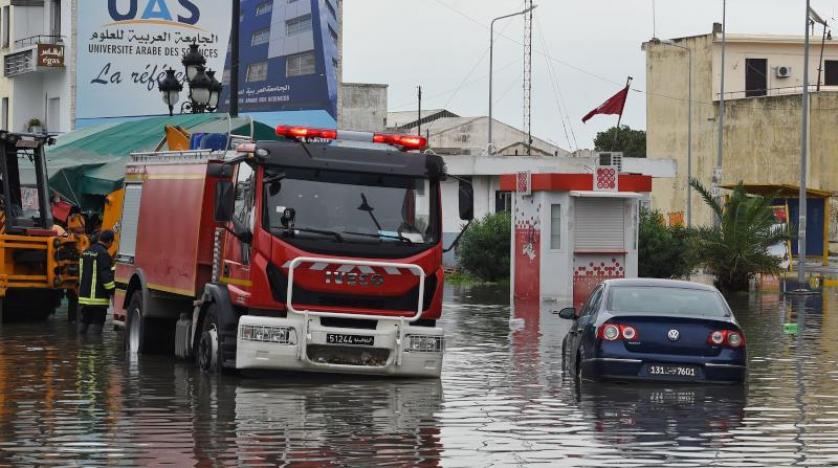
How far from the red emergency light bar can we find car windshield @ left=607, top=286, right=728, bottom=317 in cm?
271

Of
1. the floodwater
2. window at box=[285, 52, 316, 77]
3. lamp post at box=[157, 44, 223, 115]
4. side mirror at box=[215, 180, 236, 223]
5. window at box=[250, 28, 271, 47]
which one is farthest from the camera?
window at box=[250, 28, 271, 47]

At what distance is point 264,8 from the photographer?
6000cm

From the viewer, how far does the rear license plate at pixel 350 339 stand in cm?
1712

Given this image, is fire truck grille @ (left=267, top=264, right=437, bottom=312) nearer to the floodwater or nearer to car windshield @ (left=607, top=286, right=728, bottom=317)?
the floodwater

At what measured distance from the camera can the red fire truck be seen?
56.2ft

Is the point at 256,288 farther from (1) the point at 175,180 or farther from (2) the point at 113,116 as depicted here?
(2) the point at 113,116

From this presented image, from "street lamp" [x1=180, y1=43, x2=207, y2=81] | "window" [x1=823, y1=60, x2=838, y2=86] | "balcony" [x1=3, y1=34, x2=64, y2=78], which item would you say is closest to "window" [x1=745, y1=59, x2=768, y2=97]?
"window" [x1=823, y1=60, x2=838, y2=86]

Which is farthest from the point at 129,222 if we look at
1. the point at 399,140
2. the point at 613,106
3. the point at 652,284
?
the point at 613,106

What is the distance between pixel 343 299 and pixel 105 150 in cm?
2134

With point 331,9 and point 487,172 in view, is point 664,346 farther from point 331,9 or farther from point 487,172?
point 331,9

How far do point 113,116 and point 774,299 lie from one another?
2846cm

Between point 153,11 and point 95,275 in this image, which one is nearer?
point 95,275

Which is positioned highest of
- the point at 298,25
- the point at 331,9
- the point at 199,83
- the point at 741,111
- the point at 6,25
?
the point at 331,9

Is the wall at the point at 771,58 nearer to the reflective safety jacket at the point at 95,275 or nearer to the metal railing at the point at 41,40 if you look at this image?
the metal railing at the point at 41,40
